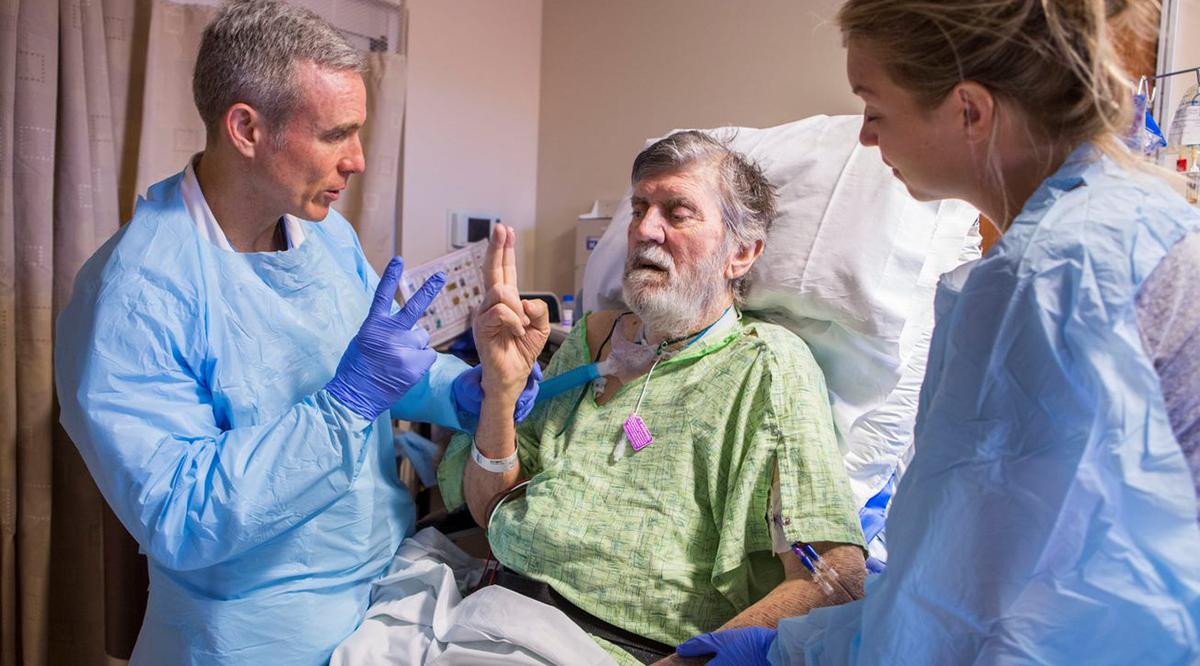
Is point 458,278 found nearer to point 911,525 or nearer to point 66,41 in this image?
point 66,41

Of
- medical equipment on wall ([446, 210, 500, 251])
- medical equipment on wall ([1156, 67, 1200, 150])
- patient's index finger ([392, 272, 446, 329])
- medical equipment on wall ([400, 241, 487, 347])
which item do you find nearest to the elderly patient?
patient's index finger ([392, 272, 446, 329])

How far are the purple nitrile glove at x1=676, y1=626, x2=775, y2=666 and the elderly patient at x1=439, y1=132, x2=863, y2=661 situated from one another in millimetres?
68

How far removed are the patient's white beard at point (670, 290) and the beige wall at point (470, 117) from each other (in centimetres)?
148

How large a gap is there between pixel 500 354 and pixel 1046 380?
A: 89cm

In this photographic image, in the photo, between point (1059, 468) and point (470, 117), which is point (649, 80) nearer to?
point (470, 117)

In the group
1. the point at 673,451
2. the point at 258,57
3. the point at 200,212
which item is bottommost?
the point at 673,451

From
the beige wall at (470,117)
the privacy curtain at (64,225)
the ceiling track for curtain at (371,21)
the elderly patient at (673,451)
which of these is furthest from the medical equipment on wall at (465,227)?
the elderly patient at (673,451)

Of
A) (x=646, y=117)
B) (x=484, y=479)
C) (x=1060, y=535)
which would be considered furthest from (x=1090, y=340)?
(x=646, y=117)

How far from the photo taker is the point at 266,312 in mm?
1200

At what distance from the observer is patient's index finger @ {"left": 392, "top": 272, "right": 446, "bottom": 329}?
3.78 ft

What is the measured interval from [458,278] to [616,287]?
1.00 metres

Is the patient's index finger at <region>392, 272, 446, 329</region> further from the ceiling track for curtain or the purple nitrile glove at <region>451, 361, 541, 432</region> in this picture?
the ceiling track for curtain

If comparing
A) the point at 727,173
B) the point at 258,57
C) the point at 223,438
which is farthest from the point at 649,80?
the point at 223,438

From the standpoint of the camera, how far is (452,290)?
2.53 m
